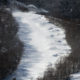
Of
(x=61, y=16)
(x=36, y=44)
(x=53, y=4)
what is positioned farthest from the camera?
(x=53, y=4)

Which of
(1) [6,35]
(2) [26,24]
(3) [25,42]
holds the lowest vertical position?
(2) [26,24]

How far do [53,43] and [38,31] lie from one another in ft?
13.3

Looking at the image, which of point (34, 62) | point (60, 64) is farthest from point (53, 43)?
point (60, 64)

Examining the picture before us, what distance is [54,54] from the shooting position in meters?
17.2

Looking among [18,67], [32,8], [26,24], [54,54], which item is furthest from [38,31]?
Answer: [32,8]

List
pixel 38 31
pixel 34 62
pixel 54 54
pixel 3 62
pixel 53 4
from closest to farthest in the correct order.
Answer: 1. pixel 3 62
2. pixel 34 62
3. pixel 54 54
4. pixel 38 31
5. pixel 53 4

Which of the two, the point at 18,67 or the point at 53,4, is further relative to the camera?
the point at 53,4

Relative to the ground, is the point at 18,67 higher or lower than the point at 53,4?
higher

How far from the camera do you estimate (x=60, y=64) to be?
13977 millimetres

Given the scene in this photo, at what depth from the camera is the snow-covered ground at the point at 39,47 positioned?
47.1ft

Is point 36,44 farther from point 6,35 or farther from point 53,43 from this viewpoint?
point 6,35

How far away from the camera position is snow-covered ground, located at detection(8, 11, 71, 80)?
14367mm

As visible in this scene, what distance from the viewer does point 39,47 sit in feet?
62.2

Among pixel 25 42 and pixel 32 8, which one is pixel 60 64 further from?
pixel 32 8
